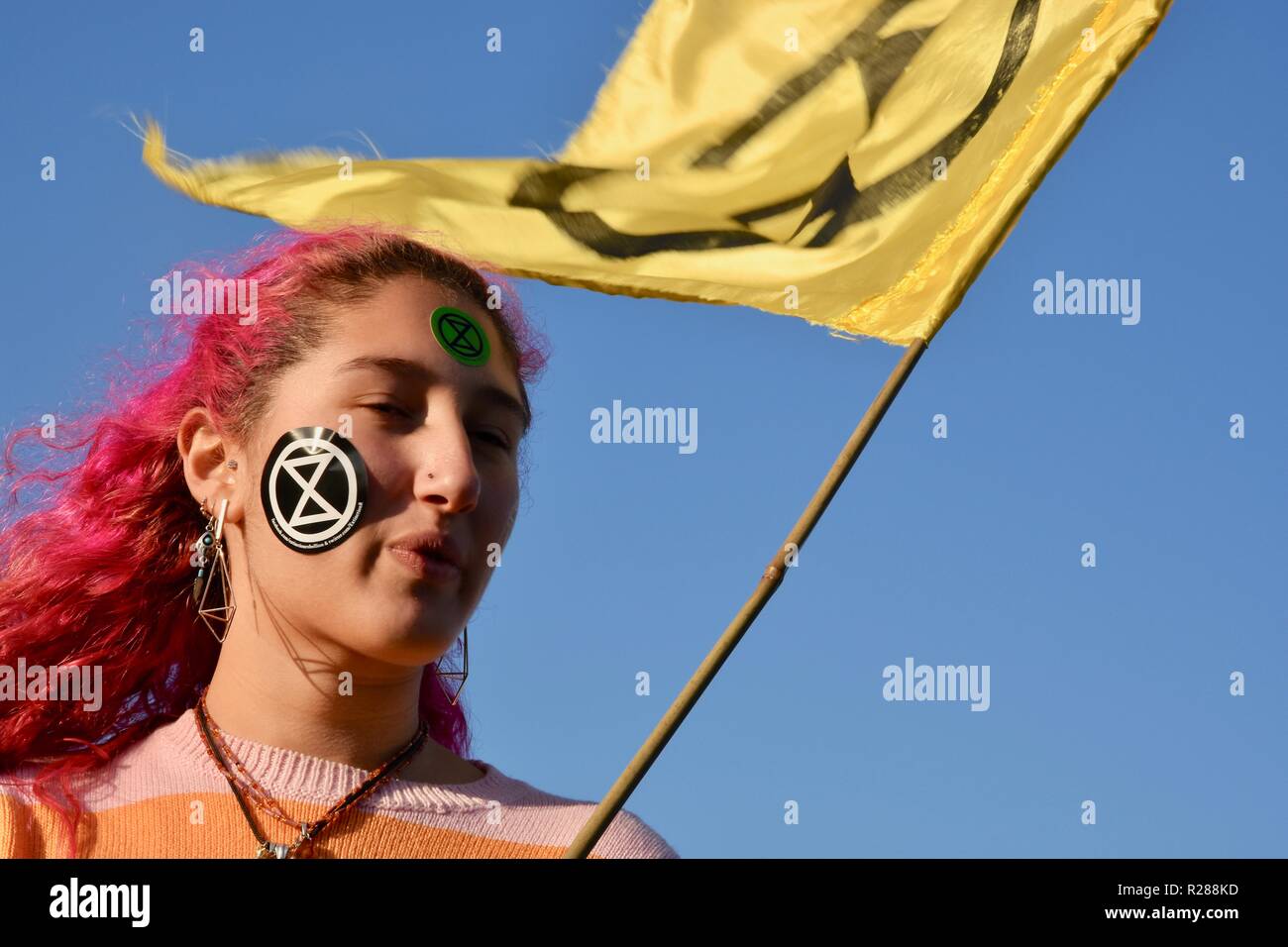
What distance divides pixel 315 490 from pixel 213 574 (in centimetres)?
61

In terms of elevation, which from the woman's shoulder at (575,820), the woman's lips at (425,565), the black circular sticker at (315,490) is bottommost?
the woman's shoulder at (575,820)

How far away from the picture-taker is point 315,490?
422cm

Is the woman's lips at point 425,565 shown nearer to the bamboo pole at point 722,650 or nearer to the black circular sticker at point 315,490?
the black circular sticker at point 315,490

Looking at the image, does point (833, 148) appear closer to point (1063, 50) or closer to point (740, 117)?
point (740, 117)

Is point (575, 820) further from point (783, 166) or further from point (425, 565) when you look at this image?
point (783, 166)

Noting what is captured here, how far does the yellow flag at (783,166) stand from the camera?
16.1 feet

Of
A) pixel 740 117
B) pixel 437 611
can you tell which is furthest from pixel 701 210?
pixel 437 611

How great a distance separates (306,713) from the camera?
436 centimetres

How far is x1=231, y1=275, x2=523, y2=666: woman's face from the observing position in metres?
4.20

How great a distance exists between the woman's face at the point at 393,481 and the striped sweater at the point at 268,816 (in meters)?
0.36

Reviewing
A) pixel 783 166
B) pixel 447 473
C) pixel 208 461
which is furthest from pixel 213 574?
pixel 783 166

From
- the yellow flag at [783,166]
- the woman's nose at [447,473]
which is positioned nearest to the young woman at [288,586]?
the woman's nose at [447,473]

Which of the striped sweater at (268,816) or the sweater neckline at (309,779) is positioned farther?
the sweater neckline at (309,779)

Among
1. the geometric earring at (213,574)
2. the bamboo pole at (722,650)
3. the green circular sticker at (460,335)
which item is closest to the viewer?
the bamboo pole at (722,650)
